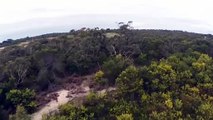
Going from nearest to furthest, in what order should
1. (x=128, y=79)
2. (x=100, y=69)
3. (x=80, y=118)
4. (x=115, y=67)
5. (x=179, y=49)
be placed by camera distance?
1. (x=80, y=118)
2. (x=128, y=79)
3. (x=115, y=67)
4. (x=100, y=69)
5. (x=179, y=49)

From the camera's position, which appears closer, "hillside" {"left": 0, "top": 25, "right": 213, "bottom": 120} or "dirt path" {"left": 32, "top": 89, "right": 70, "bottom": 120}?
"hillside" {"left": 0, "top": 25, "right": 213, "bottom": 120}

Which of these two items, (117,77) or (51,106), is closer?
(51,106)

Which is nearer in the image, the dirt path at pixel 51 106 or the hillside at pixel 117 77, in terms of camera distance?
the hillside at pixel 117 77

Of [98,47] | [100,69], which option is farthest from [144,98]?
[98,47]

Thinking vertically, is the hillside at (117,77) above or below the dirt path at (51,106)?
above

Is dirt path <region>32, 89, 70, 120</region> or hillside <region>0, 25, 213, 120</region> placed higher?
hillside <region>0, 25, 213, 120</region>

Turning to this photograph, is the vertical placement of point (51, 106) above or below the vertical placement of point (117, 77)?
below

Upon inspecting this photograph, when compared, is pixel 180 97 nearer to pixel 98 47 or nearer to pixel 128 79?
pixel 128 79

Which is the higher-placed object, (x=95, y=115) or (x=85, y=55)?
(x=85, y=55)
